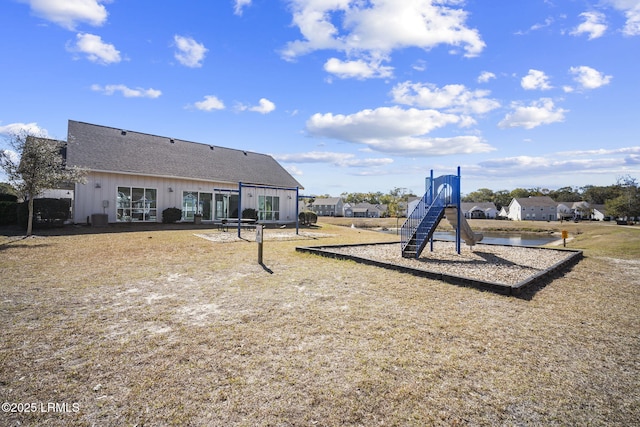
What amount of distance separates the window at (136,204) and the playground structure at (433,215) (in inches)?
659

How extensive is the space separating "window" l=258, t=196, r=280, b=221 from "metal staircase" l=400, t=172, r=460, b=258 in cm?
1526

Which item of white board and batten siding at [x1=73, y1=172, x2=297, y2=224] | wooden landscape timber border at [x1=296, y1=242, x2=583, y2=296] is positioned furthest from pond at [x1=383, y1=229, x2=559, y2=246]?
white board and batten siding at [x1=73, y1=172, x2=297, y2=224]

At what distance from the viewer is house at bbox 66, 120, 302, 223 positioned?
18797 mm

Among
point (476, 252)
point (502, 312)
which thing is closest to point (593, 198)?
point (476, 252)

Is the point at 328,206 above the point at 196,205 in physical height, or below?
above

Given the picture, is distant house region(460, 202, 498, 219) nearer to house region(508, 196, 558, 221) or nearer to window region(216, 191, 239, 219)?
house region(508, 196, 558, 221)

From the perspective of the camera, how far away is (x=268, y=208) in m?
25.8

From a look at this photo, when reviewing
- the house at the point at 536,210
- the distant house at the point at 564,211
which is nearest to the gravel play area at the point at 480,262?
the house at the point at 536,210

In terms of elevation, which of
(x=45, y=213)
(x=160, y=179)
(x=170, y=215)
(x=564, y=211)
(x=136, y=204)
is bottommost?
(x=170, y=215)

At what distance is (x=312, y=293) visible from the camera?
603 cm

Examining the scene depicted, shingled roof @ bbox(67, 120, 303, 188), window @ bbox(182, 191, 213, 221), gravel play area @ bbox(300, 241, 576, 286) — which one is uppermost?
shingled roof @ bbox(67, 120, 303, 188)

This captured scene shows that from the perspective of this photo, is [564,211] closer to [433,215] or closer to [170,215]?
[433,215]

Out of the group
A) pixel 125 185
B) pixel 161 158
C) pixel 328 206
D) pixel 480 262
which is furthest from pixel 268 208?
pixel 328 206

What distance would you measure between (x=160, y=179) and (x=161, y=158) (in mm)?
2189
